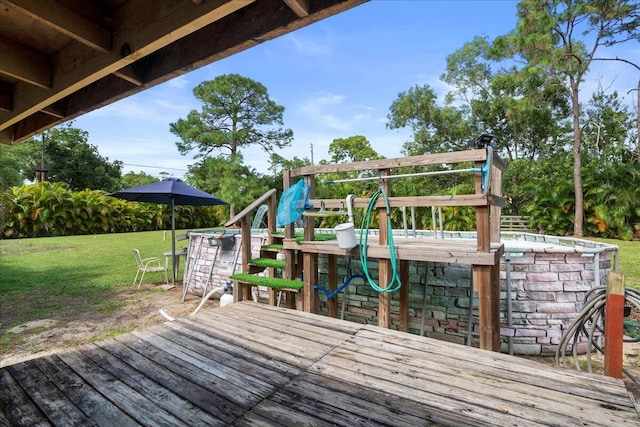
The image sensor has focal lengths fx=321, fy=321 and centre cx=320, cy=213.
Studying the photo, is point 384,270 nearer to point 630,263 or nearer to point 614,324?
point 614,324

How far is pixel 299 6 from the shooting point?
1.19 meters

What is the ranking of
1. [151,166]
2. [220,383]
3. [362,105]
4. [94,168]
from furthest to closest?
1. [151,166]
2. [94,168]
3. [362,105]
4. [220,383]

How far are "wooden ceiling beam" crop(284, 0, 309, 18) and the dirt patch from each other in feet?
12.9

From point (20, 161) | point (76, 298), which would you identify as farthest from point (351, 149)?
point (20, 161)

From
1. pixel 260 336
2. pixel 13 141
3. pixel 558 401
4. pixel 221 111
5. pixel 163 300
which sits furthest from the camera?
pixel 221 111

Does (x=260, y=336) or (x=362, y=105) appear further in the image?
(x=362, y=105)

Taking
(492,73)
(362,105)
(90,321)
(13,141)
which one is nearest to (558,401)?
(13,141)

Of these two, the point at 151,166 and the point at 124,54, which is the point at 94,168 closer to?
the point at 151,166

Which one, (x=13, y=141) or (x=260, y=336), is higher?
(x=13, y=141)

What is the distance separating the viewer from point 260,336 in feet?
7.88

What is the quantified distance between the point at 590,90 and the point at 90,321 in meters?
19.9

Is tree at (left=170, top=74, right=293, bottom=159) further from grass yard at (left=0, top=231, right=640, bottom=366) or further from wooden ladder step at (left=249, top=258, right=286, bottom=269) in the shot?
wooden ladder step at (left=249, top=258, right=286, bottom=269)

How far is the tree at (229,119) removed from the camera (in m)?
16.7

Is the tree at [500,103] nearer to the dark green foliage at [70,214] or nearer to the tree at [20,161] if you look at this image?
the dark green foliage at [70,214]
